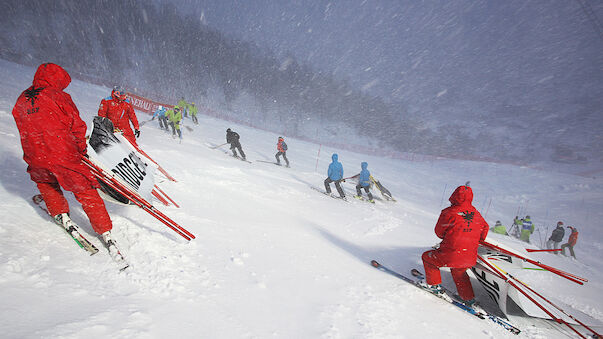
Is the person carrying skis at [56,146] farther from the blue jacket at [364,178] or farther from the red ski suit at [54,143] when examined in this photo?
the blue jacket at [364,178]

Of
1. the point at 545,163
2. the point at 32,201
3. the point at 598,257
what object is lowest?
the point at 598,257

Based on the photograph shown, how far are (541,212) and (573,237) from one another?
11.1 metres

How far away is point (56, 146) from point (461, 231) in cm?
421

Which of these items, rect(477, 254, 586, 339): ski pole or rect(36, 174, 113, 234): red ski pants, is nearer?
rect(36, 174, 113, 234): red ski pants

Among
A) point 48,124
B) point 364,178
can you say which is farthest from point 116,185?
point 364,178

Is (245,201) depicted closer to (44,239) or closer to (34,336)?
(44,239)

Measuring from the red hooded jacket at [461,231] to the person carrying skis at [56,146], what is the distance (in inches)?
141

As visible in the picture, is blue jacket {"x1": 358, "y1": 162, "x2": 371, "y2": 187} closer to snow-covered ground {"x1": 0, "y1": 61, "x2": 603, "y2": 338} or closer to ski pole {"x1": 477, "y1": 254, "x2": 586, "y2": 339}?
snow-covered ground {"x1": 0, "y1": 61, "x2": 603, "y2": 338}

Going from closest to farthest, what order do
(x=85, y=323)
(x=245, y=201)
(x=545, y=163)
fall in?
A: 1. (x=85, y=323)
2. (x=245, y=201)
3. (x=545, y=163)

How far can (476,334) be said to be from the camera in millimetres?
2604

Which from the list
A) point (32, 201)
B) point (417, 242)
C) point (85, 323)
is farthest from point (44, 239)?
point (417, 242)

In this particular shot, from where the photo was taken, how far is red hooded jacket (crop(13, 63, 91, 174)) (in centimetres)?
206

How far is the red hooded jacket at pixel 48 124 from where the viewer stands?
206 cm

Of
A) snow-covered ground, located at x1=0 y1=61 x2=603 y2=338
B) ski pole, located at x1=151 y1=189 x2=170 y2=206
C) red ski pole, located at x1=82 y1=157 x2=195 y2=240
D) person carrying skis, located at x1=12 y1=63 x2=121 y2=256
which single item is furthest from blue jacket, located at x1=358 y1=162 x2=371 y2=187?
person carrying skis, located at x1=12 y1=63 x2=121 y2=256
